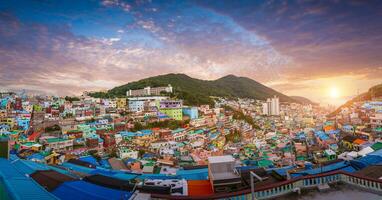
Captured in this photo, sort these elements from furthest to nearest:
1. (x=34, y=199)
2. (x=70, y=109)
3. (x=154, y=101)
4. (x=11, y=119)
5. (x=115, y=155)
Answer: (x=154, y=101) → (x=70, y=109) → (x=11, y=119) → (x=115, y=155) → (x=34, y=199)

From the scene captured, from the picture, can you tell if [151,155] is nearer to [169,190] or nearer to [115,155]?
[115,155]

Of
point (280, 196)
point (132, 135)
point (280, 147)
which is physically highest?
point (280, 196)

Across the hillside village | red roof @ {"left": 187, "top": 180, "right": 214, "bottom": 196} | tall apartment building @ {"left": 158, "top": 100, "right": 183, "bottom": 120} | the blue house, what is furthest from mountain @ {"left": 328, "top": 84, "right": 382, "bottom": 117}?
red roof @ {"left": 187, "top": 180, "right": 214, "bottom": 196}

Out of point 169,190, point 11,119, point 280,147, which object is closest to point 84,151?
point 11,119

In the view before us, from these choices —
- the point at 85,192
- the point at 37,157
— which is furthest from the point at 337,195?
the point at 37,157

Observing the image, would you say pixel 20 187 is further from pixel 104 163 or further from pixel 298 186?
pixel 104 163

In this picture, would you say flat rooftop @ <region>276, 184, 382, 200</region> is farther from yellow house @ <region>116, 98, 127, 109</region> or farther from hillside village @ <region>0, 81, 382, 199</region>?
yellow house @ <region>116, 98, 127, 109</region>

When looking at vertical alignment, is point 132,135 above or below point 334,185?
below
